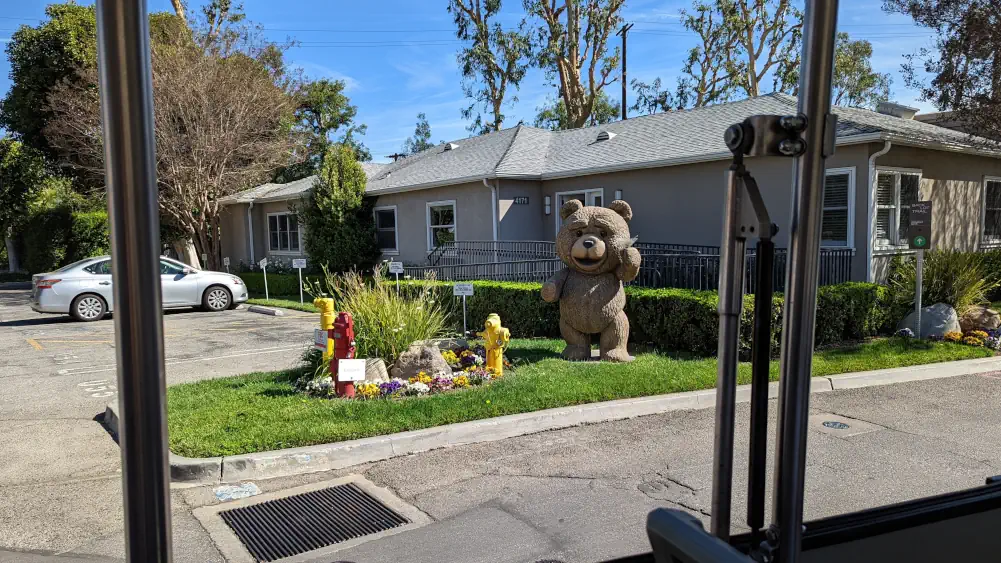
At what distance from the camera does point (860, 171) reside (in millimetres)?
12664

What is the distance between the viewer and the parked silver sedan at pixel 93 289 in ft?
50.2

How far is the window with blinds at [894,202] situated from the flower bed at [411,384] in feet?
31.6

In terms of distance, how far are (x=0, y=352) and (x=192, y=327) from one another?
3.50 metres

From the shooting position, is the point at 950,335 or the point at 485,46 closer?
the point at 950,335

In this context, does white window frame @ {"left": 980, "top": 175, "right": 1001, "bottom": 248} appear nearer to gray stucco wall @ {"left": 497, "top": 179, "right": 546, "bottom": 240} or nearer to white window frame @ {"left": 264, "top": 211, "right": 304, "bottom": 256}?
gray stucco wall @ {"left": 497, "top": 179, "right": 546, "bottom": 240}

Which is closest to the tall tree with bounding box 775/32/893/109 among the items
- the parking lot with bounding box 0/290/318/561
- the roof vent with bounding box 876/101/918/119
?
the roof vent with bounding box 876/101/918/119

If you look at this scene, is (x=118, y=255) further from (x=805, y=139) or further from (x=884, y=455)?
(x=884, y=455)

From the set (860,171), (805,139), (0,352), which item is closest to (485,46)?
(860,171)

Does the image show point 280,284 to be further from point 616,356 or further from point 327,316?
point 616,356

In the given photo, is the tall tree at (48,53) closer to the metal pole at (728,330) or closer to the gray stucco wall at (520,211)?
the gray stucco wall at (520,211)

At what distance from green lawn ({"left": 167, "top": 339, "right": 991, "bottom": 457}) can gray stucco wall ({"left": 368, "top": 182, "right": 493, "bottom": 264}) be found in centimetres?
925

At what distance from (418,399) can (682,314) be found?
4.23m

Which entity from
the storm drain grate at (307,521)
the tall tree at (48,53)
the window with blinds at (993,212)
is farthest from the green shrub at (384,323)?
the tall tree at (48,53)

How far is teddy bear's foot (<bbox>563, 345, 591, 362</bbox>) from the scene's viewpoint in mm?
9039
